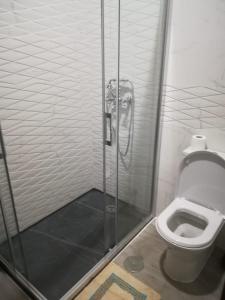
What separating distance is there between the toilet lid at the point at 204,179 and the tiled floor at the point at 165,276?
0.47 metres

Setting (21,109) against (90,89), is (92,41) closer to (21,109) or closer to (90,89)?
(90,89)

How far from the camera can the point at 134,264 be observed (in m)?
1.77

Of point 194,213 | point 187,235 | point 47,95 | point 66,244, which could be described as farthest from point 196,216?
point 47,95

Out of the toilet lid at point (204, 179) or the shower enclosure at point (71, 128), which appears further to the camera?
the toilet lid at point (204, 179)

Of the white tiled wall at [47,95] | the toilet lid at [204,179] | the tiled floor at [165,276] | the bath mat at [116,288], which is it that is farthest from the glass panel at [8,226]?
the toilet lid at [204,179]

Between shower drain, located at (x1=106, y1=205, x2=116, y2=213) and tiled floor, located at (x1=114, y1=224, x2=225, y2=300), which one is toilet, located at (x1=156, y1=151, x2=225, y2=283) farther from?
shower drain, located at (x1=106, y1=205, x2=116, y2=213)

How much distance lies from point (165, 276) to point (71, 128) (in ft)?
4.79

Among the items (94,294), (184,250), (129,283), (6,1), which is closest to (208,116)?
(184,250)

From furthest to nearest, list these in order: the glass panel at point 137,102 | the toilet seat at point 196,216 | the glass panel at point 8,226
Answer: the glass panel at point 137,102
the toilet seat at point 196,216
the glass panel at point 8,226

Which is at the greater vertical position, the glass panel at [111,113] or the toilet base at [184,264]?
the glass panel at [111,113]

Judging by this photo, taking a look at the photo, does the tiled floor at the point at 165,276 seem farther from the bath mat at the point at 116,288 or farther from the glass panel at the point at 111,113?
the glass panel at the point at 111,113

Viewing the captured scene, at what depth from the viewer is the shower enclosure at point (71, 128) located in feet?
4.92

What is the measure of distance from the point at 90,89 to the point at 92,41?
430 mm

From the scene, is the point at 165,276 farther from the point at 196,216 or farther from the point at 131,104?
the point at 131,104
